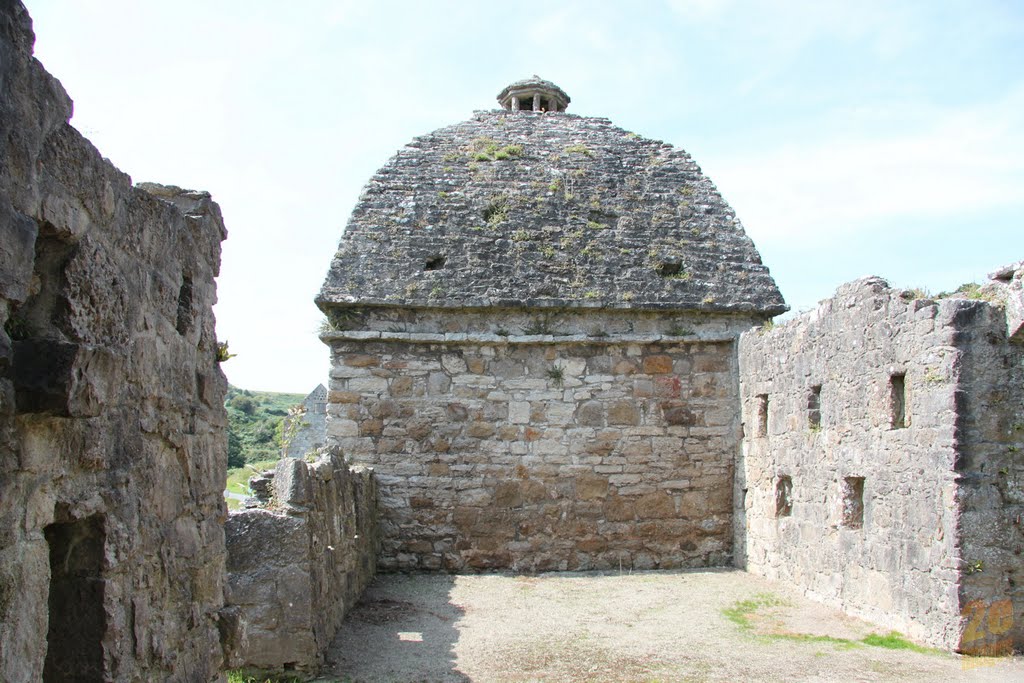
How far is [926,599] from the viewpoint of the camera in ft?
22.8

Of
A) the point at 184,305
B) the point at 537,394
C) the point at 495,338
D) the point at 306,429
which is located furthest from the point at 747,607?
the point at 306,429

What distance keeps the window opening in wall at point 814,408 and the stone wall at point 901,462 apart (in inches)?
0.5

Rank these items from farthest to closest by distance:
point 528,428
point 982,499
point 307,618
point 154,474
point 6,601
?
point 528,428, point 982,499, point 307,618, point 154,474, point 6,601

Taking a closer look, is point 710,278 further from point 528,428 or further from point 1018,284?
point 1018,284

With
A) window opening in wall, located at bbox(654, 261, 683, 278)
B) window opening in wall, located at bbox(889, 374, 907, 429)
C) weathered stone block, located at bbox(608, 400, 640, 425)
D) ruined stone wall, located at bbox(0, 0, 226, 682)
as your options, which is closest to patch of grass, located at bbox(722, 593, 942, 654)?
window opening in wall, located at bbox(889, 374, 907, 429)

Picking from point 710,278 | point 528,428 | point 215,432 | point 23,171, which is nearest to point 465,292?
point 528,428

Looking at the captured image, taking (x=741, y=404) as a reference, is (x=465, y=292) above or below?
above

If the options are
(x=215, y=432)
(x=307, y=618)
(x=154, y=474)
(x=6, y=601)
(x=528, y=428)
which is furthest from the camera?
(x=528, y=428)

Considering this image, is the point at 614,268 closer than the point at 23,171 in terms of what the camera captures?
No

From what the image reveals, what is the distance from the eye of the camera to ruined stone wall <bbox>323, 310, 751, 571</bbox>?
10922mm

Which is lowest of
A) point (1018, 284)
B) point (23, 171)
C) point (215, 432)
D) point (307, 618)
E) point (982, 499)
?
point (307, 618)

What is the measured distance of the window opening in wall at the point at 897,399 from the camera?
7.60 meters

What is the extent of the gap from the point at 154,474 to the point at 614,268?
8.96 meters

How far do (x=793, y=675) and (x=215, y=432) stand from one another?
4638mm
